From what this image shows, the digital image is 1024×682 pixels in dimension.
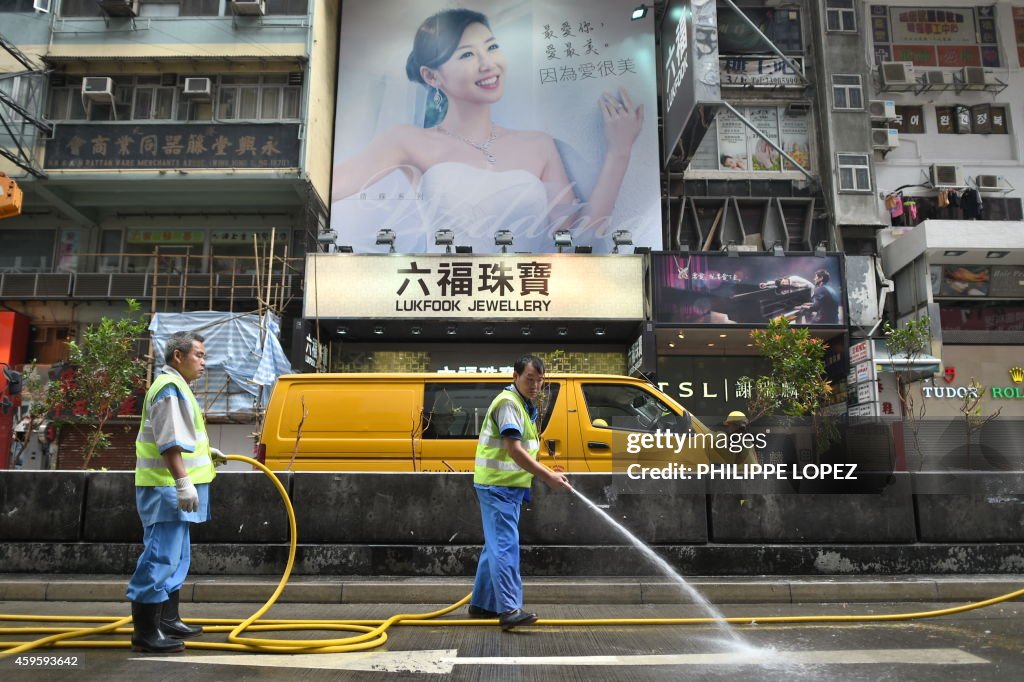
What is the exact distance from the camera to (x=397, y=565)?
6.92 m

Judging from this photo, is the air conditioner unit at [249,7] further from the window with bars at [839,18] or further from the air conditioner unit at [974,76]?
the air conditioner unit at [974,76]

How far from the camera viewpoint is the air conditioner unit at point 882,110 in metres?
19.6

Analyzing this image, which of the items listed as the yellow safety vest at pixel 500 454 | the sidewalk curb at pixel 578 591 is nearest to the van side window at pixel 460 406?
the sidewalk curb at pixel 578 591

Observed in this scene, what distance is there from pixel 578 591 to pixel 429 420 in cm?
277

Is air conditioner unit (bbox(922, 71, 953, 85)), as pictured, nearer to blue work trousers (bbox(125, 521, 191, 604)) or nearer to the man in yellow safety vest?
the man in yellow safety vest

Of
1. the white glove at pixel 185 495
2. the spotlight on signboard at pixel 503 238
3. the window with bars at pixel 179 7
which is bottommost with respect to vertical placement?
the white glove at pixel 185 495

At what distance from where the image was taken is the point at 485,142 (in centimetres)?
1900

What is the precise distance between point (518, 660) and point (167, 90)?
18.9 meters

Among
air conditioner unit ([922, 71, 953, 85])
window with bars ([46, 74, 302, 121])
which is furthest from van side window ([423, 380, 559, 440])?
air conditioner unit ([922, 71, 953, 85])

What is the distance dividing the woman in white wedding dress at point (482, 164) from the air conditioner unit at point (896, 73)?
6.96m

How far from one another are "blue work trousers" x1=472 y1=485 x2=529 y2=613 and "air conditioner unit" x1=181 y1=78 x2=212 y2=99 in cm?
1654

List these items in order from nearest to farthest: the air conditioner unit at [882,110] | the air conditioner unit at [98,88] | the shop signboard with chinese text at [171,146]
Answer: the shop signboard with chinese text at [171,146] → the air conditioner unit at [98,88] → the air conditioner unit at [882,110]

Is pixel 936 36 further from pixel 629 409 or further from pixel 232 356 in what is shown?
pixel 232 356

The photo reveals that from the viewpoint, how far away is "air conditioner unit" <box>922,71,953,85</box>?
19922 millimetres
